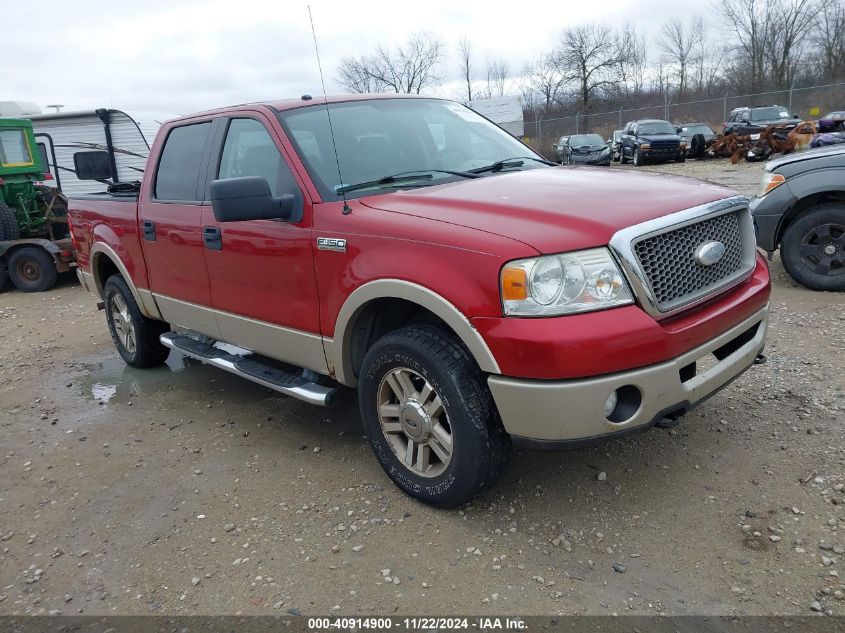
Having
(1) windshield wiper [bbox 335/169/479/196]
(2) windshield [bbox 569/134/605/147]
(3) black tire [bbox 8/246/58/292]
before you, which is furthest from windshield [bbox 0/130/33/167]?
(2) windshield [bbox 569/134/605/147]

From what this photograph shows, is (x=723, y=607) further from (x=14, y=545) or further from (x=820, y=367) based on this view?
(x=14, y=545)

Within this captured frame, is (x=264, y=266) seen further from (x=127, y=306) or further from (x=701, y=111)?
(x=701, y=111)

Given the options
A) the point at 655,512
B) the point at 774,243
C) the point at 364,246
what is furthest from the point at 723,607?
the point at 774,243

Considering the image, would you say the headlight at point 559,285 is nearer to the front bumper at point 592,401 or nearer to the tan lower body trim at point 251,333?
the front bumper at point 592,401

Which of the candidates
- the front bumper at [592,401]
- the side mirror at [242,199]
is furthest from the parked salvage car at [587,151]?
the front bumper at [592,401]

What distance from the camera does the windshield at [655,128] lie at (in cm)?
2486

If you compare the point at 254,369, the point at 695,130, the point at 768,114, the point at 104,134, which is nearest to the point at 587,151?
the point at 695,130

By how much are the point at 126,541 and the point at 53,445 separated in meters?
1.60

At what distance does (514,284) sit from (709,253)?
38.5 inches

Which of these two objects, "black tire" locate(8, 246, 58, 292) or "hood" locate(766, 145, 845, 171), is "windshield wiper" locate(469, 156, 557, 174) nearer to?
"hood" locate(766, 145, 845, 171)

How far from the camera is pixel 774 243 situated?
6387 mm

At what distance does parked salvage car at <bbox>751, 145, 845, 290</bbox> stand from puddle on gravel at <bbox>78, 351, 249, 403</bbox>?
5.06m

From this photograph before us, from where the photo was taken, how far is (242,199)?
10.5ft

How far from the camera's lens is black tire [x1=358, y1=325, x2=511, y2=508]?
9.28ft
